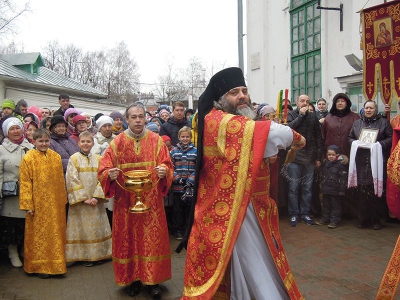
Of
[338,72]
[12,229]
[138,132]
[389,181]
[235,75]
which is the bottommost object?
[12,229]

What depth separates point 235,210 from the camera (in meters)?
3.35

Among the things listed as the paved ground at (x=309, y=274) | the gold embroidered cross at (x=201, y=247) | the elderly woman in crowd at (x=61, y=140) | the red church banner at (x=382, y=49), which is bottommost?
the paved ground at (x=309, y=274)

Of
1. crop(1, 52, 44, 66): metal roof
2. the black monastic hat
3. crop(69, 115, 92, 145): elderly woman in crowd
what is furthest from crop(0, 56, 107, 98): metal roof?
the black monastic hat

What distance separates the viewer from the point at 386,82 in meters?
7.53

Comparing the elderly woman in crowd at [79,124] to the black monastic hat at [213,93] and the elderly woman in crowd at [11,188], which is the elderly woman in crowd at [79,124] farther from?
the black monastic hat at [213,93]

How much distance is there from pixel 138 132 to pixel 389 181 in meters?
2.50

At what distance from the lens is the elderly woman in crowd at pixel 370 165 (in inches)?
273

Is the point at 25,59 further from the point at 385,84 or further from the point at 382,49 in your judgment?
the point at 385,84

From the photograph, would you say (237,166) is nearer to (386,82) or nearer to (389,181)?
(389,181)

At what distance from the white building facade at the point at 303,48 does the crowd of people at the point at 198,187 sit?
2644mm

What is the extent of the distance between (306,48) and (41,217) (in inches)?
438

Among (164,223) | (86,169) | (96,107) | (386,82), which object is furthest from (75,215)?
(96,107)

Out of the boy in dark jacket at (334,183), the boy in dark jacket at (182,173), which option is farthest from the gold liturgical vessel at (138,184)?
the boy in dark jacket at (334,183)

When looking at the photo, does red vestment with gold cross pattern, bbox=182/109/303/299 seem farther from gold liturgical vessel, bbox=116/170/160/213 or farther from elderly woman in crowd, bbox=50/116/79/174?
elderly woman in crowd, bbox=50/116/79/174
